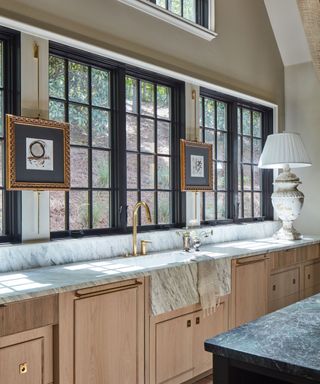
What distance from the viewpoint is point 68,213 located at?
297 cm

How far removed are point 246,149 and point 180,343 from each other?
258 centimetres

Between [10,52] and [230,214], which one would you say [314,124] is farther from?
[10,52]

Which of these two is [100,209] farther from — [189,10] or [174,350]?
[189,10]

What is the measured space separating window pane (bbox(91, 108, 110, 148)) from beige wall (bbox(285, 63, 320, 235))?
8.97ft

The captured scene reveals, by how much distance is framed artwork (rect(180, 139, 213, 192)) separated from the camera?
3.76 m

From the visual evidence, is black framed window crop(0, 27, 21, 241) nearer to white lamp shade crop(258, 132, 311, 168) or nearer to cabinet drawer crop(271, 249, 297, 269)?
cabinet drawer crop(271, 249, 297, 269)

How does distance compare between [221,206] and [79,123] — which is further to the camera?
[221,206]

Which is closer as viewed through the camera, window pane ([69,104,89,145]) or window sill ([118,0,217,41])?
window pane ([69,104,89,145])

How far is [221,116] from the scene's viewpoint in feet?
14.6

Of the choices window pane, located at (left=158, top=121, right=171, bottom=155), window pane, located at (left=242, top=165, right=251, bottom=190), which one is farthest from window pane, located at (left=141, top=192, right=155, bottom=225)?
window pane, located at (left=242, top=165, right=251, bottom=190)

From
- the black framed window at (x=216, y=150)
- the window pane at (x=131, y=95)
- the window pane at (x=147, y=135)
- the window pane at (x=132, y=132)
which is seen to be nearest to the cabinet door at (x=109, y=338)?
the window pane at (x=132, y=132)

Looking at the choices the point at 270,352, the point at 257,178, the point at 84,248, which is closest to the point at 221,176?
the point at 257,178

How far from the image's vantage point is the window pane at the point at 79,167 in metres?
3.02

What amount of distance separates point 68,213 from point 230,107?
2299 mm
